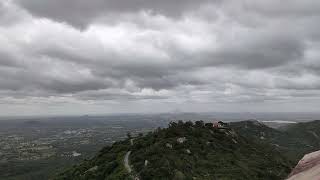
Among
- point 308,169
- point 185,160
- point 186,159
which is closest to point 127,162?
point 185,160

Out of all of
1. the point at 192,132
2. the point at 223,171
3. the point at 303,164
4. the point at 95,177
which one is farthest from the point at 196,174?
the point at 303,164

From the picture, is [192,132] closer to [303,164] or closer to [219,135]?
[219,135]

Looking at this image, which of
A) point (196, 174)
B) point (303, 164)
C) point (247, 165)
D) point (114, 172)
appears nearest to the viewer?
point (303, 164)

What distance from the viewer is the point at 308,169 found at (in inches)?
700

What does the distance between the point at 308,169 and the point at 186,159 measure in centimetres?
12488

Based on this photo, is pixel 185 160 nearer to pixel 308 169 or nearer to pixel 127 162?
pixel 127 162

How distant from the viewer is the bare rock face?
15289mm

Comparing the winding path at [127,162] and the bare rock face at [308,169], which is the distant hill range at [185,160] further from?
the bare rock face at [308,169]

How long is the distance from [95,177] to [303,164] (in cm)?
12894

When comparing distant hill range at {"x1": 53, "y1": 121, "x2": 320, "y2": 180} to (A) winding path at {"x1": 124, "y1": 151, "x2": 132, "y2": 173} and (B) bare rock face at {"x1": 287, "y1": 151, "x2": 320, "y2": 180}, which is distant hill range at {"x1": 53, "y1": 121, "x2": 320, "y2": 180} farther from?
(B) bare rock face at {"x1": 287, "y1": 151, "x2": 320, "y2": 180}

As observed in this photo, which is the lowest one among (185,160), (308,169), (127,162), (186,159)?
(127,162)

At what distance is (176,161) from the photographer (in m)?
135

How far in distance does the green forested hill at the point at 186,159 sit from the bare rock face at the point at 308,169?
10141 cm

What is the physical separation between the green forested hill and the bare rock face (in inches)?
3992
